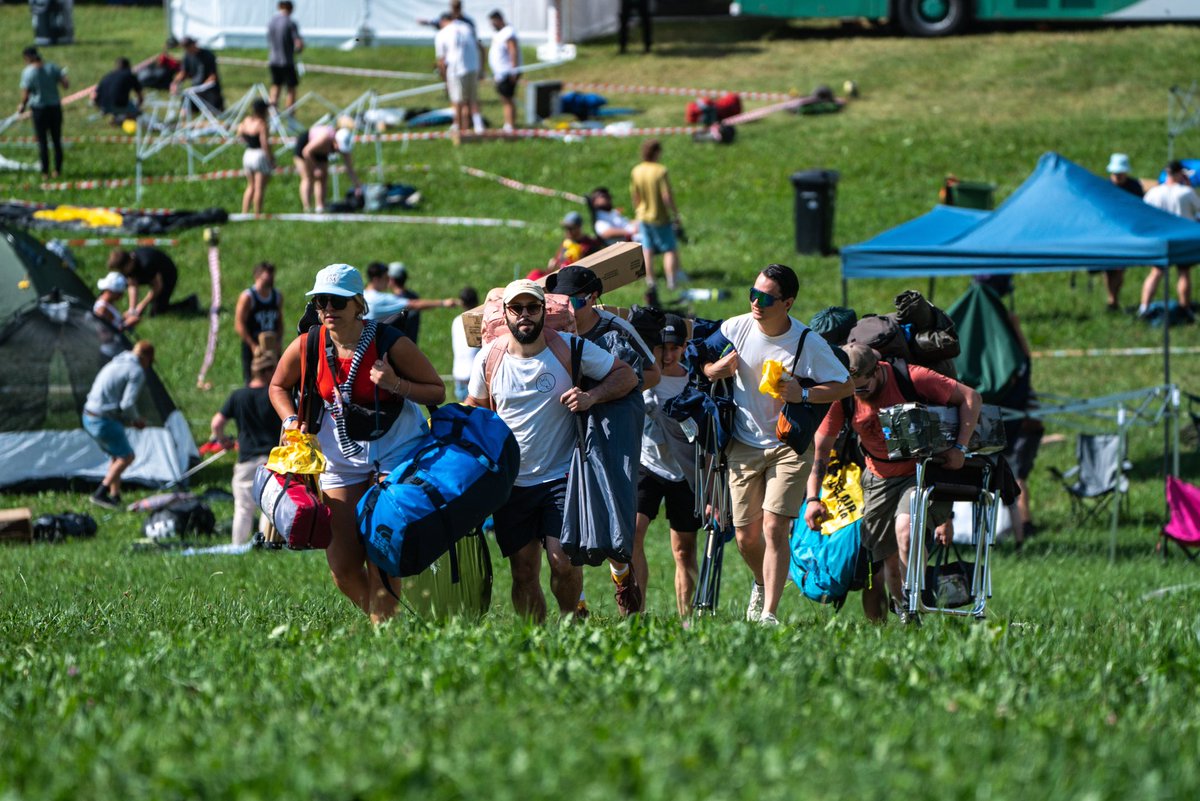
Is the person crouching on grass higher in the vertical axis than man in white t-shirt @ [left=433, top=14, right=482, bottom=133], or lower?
lower

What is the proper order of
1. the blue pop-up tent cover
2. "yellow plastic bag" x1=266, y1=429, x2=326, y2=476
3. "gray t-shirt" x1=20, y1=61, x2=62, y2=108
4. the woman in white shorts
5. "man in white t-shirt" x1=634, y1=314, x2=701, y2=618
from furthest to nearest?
1. "gray t-shirt" x1=20, y1=61, x2=62, y2=108
2. the woman in white shorts
3. the blue pop-up tent cover
4. "man in white t-shirt" x1=634, y1=314, x2=701, y2=618
5. "yellow plastic bag" x1=266, y1=429, x2=326, y2=476

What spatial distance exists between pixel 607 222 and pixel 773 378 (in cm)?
1248

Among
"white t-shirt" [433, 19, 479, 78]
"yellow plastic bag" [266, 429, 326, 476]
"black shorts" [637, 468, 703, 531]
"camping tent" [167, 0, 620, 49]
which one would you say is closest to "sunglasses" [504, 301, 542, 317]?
"yellow plastic bag" [266, 429, 326, 476]

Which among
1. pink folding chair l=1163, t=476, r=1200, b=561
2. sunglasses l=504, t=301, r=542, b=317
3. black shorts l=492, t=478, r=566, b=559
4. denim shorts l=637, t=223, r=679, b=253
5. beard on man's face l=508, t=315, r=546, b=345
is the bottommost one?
pink folding chair l=1163, t=476, r=1200, b=561

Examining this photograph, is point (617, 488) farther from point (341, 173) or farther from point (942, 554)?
point (341, 173)

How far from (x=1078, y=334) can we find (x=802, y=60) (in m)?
14.2

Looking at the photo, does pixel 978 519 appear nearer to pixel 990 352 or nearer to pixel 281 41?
pixel 990 352

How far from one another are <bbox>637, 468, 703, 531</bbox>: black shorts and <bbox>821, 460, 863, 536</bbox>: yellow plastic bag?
2.76 ft

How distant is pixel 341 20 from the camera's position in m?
34.7

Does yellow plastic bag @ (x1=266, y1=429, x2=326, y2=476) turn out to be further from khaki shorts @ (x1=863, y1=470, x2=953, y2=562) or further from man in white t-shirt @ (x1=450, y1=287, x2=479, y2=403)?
man in white t-shirt @ (x1=450, y1=287, x2=479, y2=403)

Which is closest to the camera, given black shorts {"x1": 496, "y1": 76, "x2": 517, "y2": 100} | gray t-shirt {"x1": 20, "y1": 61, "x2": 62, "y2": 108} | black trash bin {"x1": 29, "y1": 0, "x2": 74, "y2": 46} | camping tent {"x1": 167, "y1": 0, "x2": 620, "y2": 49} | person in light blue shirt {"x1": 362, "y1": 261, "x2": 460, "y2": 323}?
person in light blue shirt {"x1": 362, "y1": 261, "x2": 460, "y2": 323}

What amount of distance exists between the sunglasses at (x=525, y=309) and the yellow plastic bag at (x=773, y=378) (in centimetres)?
120

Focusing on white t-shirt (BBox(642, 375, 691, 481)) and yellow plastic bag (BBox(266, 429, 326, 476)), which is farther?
white t-shirt (BBox(642, 375, 691, 481))

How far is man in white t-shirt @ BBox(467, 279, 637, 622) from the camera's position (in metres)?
7.27
